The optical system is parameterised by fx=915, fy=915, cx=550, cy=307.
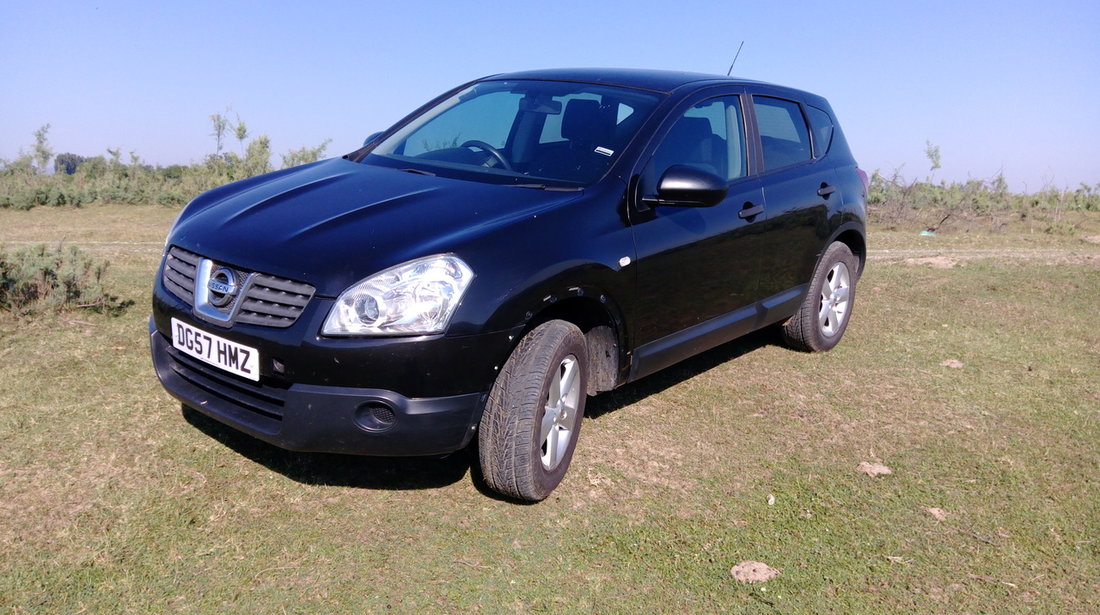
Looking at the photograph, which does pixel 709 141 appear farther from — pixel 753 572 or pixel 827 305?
pixel 753 572

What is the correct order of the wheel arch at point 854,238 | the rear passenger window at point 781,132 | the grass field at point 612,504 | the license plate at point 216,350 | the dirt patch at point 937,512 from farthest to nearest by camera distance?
the wheel arch at point 854,238 < the rear passenger window at point 781,132 < the dirt patch at point 937,512 < the license plate at point 216,350 < the grass field at point 612,504

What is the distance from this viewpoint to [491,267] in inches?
134

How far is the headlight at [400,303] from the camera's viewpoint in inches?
128

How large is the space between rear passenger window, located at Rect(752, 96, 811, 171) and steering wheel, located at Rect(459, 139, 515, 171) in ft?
5.37

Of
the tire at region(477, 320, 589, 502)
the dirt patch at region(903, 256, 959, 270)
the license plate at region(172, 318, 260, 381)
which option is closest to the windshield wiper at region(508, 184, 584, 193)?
the tire at region(477, 320, 589, 502)

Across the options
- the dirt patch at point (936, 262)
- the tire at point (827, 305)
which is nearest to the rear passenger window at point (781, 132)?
the tire at point (827, 305)

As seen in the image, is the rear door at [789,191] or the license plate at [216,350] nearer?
the license plate at [216,350]

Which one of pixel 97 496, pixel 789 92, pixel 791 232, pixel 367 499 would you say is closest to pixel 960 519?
pixel 791 232

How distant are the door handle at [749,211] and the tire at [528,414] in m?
1.50

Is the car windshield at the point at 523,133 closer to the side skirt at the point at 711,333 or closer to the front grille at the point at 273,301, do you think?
the side skirt at the point at 711,333

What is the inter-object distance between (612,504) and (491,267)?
1.17 metres

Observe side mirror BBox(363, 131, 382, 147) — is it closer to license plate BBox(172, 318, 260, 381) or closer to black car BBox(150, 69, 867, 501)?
black car BBox(150, 69, 867, 501)

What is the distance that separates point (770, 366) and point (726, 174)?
1.51 m

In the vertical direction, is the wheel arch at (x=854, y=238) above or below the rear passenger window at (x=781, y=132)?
below
